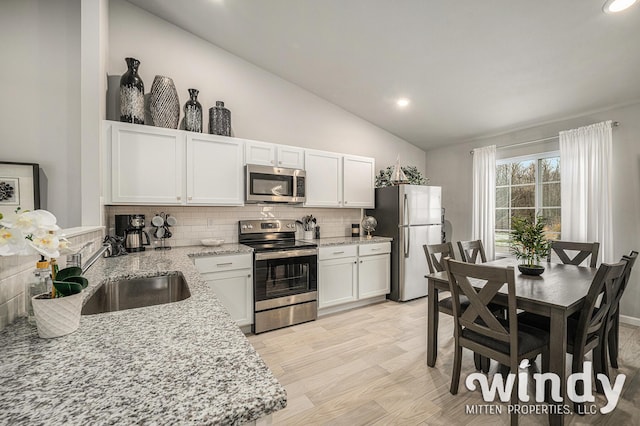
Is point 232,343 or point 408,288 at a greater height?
point 232,343

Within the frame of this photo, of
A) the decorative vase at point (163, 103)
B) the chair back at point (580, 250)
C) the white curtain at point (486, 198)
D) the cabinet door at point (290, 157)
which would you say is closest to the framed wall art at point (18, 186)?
the decorative vase at point (163, 103)

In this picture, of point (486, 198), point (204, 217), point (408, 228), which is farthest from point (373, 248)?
point (204, 217)

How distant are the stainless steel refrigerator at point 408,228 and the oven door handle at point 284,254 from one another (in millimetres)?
1348

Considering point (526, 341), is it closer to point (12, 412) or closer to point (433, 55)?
point (12, 412)

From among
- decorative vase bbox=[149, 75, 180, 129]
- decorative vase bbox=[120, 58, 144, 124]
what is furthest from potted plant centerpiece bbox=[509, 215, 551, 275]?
decorative vase bbox=[120, 58, 144, 124]

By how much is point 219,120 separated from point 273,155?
0.70m

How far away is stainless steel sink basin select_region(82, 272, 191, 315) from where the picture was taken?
1532mm

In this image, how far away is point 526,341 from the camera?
179 cm

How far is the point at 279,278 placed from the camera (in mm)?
3182

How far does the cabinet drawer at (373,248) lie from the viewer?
3.83 m

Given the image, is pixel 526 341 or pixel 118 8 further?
pixel 118 8

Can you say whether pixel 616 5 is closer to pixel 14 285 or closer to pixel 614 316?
pixel 614 316

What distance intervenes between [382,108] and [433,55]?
4.12 ft

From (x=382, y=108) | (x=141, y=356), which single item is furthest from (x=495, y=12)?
(x=141, y=356)
